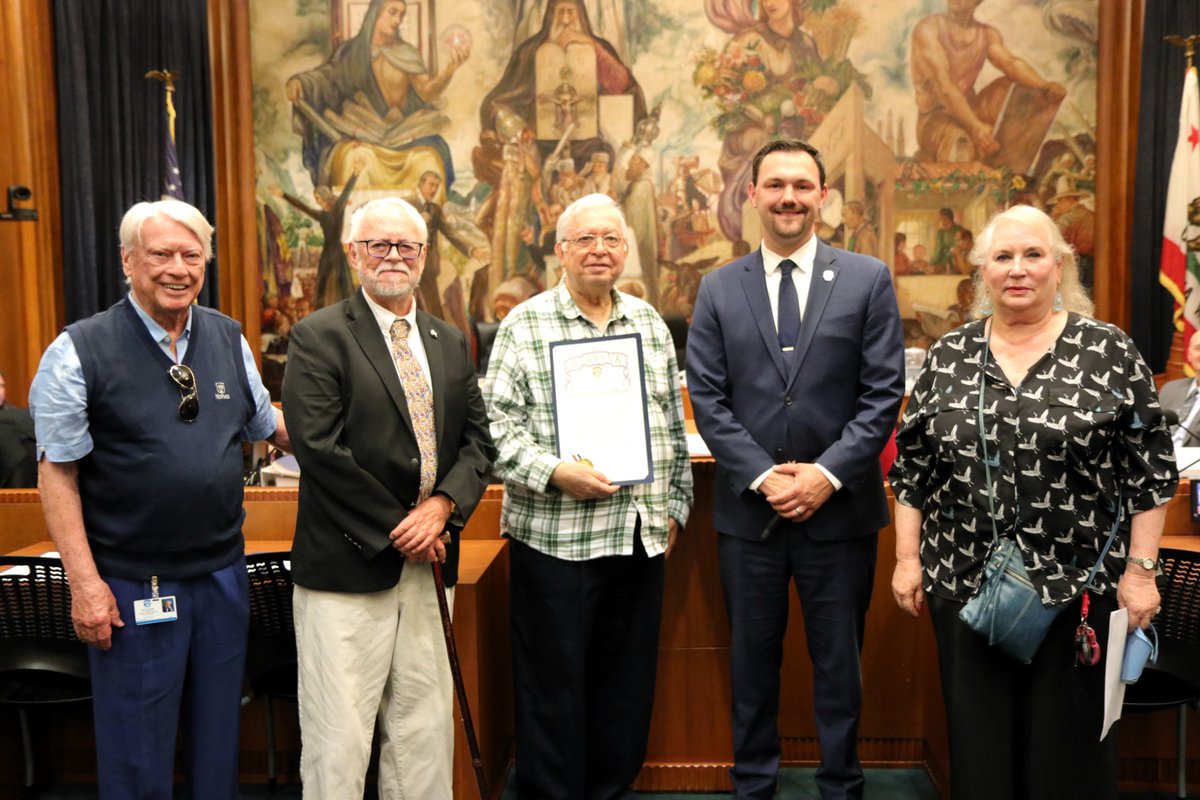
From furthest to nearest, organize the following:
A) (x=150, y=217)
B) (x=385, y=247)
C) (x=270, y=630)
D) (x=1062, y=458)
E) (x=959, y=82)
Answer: (x=959, y=82)
(x=270, y=630)
(x=385, y=247)
(x=150, y=217)
(x=1062, y=458)

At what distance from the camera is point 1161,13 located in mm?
8000

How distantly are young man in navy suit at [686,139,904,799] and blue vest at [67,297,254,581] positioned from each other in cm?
132

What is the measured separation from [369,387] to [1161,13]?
8086 millimetres

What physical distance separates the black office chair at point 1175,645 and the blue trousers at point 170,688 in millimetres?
2398

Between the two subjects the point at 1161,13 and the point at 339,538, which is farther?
the point at 1161,13

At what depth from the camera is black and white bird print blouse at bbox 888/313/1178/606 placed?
2.16m

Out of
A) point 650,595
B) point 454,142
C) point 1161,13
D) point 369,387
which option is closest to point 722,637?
point 650,595

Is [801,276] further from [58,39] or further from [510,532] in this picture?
[58,39]

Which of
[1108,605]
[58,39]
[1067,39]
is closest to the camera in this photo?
[1108,605]

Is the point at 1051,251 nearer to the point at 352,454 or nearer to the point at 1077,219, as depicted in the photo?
the point at 352,454

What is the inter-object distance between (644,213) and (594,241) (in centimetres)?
621

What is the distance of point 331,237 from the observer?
905 centimetres

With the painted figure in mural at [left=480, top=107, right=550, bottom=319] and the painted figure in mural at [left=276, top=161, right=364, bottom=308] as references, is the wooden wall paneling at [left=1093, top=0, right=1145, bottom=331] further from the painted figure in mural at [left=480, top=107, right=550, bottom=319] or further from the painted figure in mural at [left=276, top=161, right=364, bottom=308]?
the painted figure in mural at [left=276, top=161, right=364, bottom=308]

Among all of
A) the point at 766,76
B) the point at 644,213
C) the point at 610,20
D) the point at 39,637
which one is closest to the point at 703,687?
the point at 39,637
